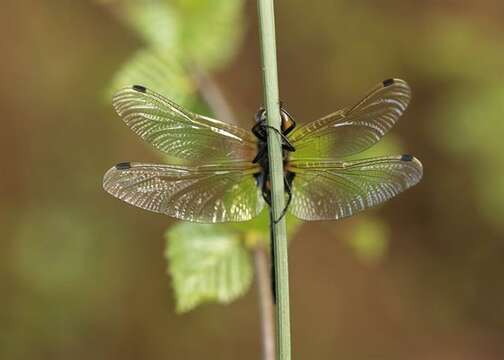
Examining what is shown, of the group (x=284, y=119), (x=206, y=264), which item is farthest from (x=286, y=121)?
(x=206, y=264)

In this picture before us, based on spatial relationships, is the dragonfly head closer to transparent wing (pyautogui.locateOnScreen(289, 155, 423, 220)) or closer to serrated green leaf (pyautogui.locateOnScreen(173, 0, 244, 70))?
transparent wing (pyautogui.locateOnScreen(289, 155, 423, 220))

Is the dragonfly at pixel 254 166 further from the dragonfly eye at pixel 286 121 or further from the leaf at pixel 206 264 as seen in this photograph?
the leaf at pixel 206 264

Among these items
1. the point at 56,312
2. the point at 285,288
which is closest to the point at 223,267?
the point at 285,288

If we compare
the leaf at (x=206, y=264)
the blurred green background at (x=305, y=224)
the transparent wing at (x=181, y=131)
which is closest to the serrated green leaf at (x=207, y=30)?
the leaf at (x=206, y=264)

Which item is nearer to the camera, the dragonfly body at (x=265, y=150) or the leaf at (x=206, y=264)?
the dragonfly body at (x=265, y=150)

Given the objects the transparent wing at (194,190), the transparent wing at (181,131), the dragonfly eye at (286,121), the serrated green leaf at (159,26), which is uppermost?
the serrated green leaf at (159,26)

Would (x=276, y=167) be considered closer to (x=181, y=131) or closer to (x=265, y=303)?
(x=181, y=131)

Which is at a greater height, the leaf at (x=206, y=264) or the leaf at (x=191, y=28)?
the leaf at (x=191, y=28)

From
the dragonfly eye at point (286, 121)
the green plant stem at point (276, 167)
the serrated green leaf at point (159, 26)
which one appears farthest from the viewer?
the serrated green leaf at point (159, 26)
